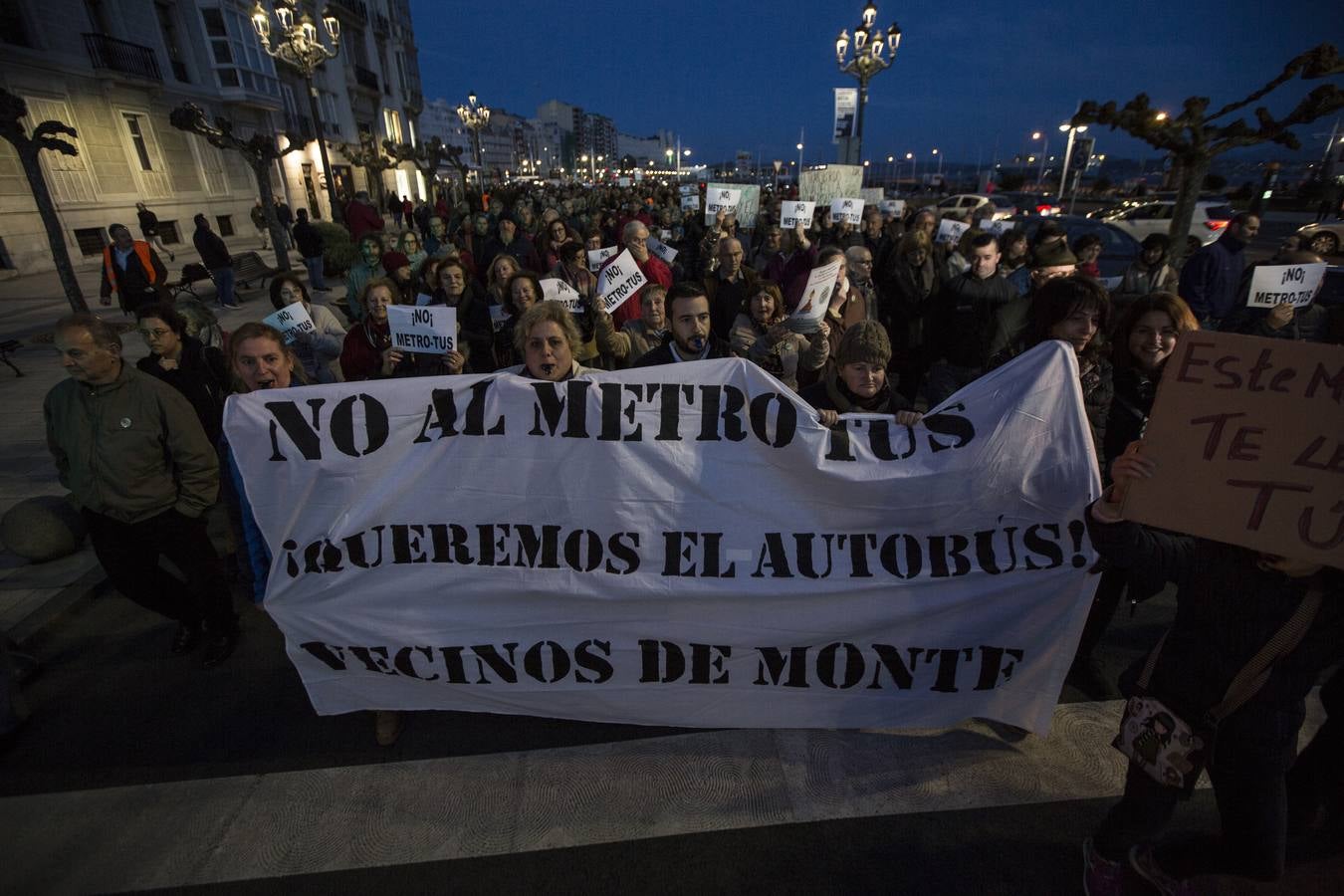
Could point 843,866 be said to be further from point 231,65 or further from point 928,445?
point 231,65

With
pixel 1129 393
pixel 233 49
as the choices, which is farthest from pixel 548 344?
pixel 233 49

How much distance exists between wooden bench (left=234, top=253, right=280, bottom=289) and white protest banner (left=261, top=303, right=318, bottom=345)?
13171mm

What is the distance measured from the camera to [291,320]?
14.6ft

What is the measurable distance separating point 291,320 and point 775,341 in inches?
132

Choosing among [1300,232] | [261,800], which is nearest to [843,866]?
→ [261,800]

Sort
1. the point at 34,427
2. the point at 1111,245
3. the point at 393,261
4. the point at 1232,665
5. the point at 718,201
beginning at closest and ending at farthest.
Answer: the point at 1232,665 → the point at 34,427 → the point at 393,261 → the point at 718,201 → the point at 1111,245

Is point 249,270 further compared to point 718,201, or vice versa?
point 249,270

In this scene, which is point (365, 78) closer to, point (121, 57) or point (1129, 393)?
point (121, 57)

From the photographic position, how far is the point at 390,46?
4797cm

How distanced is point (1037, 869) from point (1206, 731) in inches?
33.9

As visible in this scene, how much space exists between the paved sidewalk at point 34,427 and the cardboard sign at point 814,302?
4.97 metres

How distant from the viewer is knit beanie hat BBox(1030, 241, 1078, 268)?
16.0 feet

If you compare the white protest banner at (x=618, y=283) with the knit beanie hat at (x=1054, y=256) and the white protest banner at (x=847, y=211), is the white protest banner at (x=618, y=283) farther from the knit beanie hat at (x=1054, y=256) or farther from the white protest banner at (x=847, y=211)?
the white protest banner at (x=847, y=211)

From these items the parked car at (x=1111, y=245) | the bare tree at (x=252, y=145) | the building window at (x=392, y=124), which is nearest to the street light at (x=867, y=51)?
→ the parked car at (x=1111, y=245)
